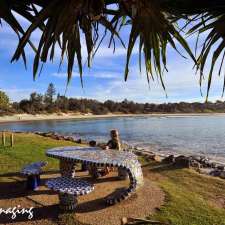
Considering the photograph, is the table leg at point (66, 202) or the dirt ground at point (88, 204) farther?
the table leg at point (66, 202)

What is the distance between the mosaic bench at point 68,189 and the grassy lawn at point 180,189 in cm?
119

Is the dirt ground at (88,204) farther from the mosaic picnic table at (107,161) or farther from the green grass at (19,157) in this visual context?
the green grass at (19,157)

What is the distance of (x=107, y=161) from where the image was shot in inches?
249

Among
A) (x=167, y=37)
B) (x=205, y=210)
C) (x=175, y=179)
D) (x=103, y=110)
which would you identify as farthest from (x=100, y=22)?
(x=103, y=110)

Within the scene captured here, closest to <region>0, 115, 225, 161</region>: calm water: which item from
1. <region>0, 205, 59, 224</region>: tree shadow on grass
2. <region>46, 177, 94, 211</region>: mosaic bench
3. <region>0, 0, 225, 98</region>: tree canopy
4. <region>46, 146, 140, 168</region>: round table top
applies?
<region>46, 146, 140, 168</region>: round table top

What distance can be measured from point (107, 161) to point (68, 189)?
3.77 ft

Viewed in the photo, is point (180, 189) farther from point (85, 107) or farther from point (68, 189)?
point (85, 107)

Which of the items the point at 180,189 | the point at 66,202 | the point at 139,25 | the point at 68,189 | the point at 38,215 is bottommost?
the point at 180,189

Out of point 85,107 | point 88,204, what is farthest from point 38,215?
point 85,107

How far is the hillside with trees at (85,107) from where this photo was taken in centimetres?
7823

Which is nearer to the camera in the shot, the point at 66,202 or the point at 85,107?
the point at 66,202

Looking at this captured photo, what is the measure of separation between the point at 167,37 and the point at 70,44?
92 cm

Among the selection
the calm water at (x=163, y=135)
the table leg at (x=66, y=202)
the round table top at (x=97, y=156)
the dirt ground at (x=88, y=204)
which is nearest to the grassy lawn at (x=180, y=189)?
the dirt ground at (x=88, y=204)

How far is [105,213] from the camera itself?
570 cm
